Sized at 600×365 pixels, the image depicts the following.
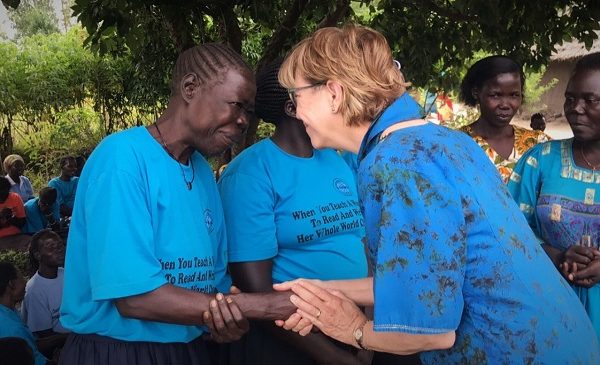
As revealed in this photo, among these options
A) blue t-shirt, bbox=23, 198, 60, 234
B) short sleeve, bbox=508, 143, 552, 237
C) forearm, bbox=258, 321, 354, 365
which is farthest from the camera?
blue t-shirt, bbox=23, 198, 60, 234

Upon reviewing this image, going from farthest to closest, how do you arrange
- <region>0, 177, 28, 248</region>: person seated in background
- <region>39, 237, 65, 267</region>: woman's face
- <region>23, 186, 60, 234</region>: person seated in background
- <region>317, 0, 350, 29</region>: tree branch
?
<region>23, 186, 60, 234</region>: person seated in background, <region>0, 177, 28, 248</region>: person seated in background, <region>317, 0, 350, 29</region>: tree branch, <region>39, 237, 65, 267</region>: woman's face

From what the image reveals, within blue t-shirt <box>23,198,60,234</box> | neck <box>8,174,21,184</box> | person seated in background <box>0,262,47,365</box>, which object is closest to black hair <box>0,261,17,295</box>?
person seated in background <box>0,262,47,365</box>

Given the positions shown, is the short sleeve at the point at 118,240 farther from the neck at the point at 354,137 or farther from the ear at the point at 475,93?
the ear at the point at 475,93

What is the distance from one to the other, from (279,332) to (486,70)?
6.76 feet

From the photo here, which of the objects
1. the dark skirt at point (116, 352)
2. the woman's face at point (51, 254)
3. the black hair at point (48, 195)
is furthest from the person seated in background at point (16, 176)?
the dark skirt at point (116, 352)

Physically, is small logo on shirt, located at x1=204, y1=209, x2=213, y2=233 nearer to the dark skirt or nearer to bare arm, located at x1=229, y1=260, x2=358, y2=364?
bare arm, located at x1=229, y1=260, x2=358, y2=364

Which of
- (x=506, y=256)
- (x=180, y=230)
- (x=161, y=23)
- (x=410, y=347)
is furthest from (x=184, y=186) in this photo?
(x=161, y=23)

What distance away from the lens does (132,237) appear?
166cm

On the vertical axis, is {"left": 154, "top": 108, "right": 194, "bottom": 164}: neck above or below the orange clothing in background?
above

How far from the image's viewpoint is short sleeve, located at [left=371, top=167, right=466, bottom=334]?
137cm

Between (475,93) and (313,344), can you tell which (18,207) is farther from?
(313,344)

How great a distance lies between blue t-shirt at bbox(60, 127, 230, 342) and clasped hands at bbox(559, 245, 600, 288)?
1424mm

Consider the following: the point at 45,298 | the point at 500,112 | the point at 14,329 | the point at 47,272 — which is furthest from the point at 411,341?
the point at 47,272

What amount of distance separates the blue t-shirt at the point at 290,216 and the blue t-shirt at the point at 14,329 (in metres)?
1.78
